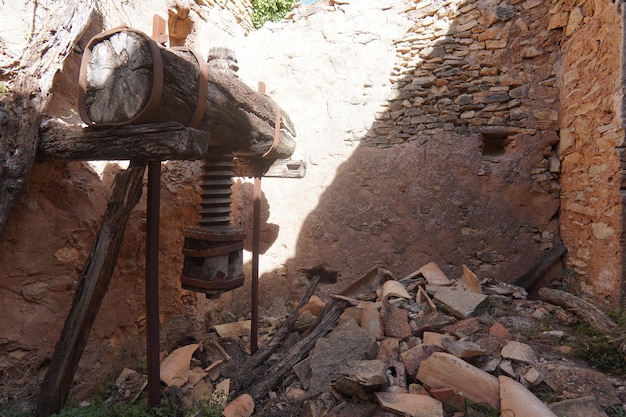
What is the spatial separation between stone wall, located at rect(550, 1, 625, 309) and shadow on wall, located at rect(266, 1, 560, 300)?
194 mm

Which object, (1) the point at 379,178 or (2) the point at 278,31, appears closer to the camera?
(1) the point at 379,178

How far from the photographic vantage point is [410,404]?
2199mm

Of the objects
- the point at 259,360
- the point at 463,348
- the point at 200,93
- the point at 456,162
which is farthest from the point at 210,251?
the point at 456,162

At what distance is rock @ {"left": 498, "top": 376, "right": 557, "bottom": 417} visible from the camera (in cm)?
198

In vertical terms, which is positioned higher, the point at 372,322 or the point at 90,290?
the point at 90,290

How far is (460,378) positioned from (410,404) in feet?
1.10

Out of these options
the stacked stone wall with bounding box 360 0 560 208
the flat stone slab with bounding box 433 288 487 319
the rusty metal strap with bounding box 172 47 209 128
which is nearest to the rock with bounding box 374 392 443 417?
the flat stone slab with bounding box 433 288 487 319

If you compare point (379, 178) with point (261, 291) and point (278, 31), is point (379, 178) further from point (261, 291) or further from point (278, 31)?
point (278, 31)

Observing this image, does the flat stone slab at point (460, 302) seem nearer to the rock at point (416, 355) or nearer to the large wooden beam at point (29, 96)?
the rock at point (416, 355)

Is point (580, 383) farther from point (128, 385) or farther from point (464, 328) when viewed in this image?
point (128, 385)

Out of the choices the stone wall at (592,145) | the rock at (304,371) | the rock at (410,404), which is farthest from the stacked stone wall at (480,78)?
the rock at (410,404)

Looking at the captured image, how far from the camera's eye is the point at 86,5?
2.43 m

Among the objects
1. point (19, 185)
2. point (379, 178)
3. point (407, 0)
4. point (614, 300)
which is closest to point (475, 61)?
point (407, 0)

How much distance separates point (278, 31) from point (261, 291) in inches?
125
